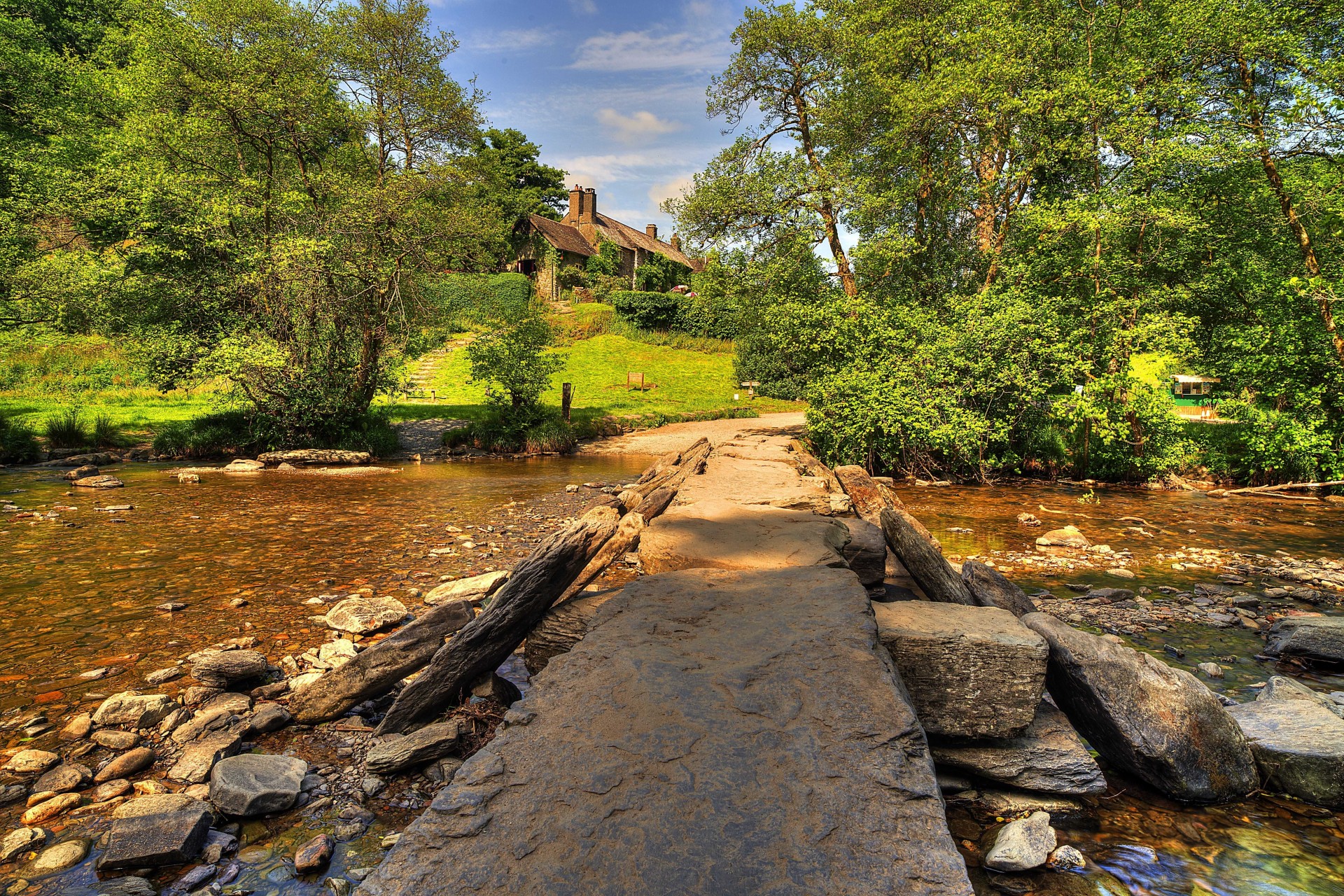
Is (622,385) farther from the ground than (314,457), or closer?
farther from the ground

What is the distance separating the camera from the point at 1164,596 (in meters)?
6.35

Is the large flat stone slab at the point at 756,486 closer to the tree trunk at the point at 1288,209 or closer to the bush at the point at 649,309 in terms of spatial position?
the tree trunk at the point at 1288,209

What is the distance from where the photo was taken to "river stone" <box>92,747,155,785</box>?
122 inches

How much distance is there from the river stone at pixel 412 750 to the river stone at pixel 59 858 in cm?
108

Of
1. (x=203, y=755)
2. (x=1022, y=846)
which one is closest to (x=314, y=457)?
(x=203, y=755)

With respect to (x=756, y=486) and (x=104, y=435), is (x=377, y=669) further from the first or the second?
(x=104, y=435)

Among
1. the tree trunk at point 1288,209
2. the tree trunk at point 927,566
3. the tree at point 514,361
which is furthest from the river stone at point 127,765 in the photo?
the tree trunk at point 1288,209

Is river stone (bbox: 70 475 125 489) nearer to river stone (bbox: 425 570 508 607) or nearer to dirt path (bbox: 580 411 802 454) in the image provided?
river stone (bbox: 425 570 508 607)

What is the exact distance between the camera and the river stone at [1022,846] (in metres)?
2.49

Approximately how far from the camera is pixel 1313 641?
470 centimetres

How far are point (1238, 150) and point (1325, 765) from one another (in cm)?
1311

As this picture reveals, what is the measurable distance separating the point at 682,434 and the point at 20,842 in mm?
18847

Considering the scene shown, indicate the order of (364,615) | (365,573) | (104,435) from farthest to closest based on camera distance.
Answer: (104,435) → (365,573) → (364,615)


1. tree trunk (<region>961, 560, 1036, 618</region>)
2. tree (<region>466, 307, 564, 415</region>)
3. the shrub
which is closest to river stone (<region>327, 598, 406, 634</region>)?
tree trunk (<region>961, 560, 1036, 618</region>)
